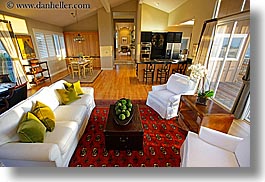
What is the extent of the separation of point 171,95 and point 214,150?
169cm

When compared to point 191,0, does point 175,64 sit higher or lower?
lower

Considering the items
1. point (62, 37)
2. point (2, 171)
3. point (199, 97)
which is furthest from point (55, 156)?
point (62, 37)

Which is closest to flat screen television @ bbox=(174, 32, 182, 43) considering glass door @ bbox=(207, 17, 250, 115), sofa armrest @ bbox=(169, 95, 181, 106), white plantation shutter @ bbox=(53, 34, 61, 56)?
glass door @ bbox=(207, 17, 250, 115)

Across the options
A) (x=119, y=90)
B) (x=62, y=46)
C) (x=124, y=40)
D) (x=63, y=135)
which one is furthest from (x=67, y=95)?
(x=124, y=40)

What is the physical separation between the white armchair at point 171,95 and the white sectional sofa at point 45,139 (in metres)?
1.69

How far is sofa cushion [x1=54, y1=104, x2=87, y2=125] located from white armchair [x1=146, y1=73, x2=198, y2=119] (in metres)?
1.65

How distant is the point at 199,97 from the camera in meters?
2.62

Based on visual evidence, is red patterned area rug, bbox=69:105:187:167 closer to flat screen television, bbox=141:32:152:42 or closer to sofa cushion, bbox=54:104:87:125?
sofa cushion, bbox=54:104:87:125

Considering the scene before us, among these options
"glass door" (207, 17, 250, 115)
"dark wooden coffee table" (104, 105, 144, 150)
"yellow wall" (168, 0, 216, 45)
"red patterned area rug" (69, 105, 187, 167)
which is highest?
"yellow wall" (168, 0, 216, 45)

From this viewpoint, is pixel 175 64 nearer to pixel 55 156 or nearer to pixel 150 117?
pixel 150 117

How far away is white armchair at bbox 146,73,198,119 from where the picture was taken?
3038 millimetres

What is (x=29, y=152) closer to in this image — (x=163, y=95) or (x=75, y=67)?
(x=163, y=95)

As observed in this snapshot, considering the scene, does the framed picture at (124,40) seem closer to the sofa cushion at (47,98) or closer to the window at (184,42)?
the window at (184,42)

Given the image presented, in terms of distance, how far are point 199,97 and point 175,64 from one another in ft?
11.8
